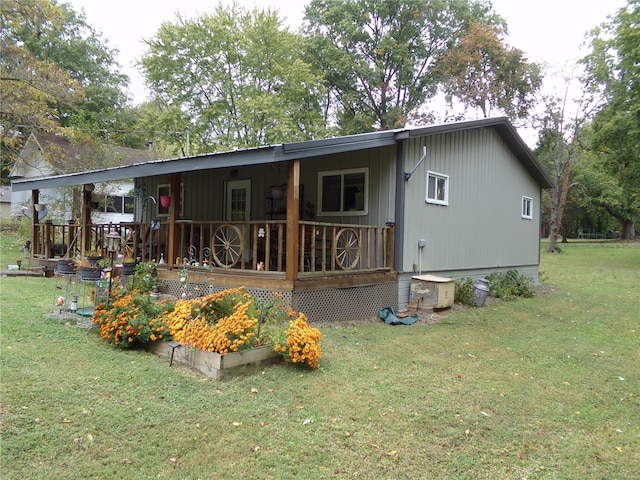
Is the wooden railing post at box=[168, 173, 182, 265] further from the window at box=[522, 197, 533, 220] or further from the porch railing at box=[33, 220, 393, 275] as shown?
the window at box=[522, 197, 533, 220]

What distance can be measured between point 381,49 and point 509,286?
2024 cm

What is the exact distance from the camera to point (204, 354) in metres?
4.41

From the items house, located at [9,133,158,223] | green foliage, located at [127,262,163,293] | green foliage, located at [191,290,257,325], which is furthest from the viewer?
house, located at [9,133,158,223]

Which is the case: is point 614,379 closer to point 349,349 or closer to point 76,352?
point 349,349

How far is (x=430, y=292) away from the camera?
833 centimetres

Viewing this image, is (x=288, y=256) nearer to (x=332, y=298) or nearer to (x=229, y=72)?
(x=332, y=298)

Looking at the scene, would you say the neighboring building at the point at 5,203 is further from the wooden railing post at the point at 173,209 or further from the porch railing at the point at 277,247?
the wooden railing post at the point at 173,209

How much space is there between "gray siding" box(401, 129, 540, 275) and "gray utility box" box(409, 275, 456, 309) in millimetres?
387

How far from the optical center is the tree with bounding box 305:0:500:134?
27469 millimetres

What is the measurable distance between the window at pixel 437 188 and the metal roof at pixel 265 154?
37.6 inches

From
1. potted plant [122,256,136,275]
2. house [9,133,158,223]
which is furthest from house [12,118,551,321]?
house [9,133,158,223]

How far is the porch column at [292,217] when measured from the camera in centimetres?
629

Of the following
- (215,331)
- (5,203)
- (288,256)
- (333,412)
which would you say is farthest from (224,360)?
(5,203)

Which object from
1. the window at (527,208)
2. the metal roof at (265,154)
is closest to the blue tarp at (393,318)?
the metal roof at (265,154)
